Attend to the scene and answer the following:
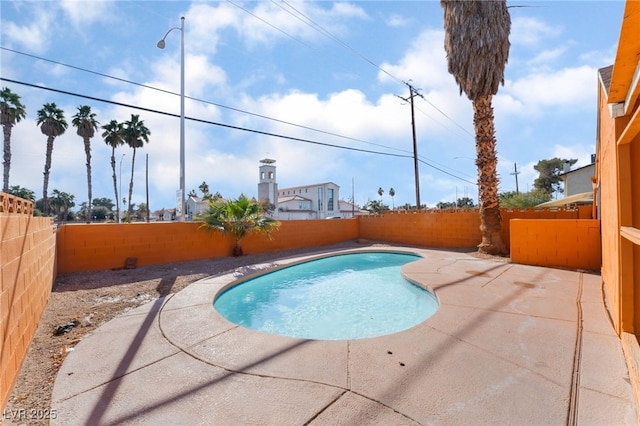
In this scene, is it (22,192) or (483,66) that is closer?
(483,66)

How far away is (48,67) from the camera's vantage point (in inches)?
282

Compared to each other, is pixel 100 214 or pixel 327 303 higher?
pixel 100 214

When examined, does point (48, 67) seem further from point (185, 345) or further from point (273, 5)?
point (185, 345)

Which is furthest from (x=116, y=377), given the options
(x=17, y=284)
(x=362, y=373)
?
(x=362, y=373)

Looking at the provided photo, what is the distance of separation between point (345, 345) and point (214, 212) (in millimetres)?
7937

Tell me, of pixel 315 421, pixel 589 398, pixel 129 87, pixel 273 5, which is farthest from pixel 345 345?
pixel 273 5

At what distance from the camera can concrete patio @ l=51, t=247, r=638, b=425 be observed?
221cm

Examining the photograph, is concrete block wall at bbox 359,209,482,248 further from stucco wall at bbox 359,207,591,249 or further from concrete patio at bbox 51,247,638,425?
concrete patio at bbox 51,247,638,425

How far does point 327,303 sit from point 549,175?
37.6m

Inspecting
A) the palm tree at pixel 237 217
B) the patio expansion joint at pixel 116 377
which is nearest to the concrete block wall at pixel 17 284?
the patio expansion joint at pixel 116 377

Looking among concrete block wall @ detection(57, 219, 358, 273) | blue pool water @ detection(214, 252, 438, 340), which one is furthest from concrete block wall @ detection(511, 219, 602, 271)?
concrete block wall @ detection(57, 219, 358, 273)

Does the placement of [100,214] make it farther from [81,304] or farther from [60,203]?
[81,304]

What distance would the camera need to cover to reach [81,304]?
5086 mm

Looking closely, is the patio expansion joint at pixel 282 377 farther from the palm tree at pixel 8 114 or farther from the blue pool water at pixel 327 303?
the palm tree at pixel 8 114
